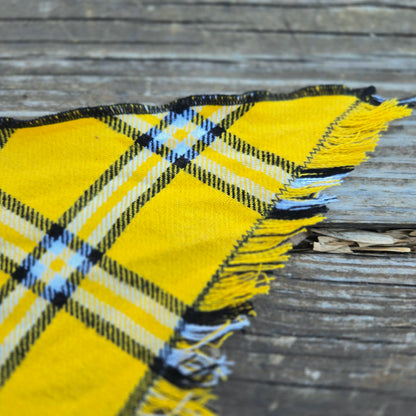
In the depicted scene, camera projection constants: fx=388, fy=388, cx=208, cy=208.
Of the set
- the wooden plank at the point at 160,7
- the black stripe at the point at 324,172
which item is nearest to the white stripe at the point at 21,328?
the black stripe at the point at 324,172

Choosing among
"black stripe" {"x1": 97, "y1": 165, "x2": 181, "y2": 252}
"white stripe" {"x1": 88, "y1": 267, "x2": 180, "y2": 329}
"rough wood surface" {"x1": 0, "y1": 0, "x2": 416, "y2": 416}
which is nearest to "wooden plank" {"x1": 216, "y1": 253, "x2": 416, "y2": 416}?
"rough wood surface" {"x1": 0, "y1": 0, "x2": 416, "y2": 416}

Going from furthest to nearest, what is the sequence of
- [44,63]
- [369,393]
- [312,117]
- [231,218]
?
1. [44,63]
2. [312,117]
3. [231,218]
4. [369,393]

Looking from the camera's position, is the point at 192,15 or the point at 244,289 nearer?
the point at 244,289

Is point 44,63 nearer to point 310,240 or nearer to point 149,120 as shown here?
point 149,120

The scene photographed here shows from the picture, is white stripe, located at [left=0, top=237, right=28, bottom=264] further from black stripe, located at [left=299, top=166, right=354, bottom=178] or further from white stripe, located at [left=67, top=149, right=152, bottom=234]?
black stripe, located at [left=299, top=166, right=354, bottom=178]

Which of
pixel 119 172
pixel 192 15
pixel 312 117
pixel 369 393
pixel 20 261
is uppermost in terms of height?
pixel 192 15

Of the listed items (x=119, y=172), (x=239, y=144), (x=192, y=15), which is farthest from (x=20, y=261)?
(x=192, y=15)

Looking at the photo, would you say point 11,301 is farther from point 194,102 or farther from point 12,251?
point 194,102
